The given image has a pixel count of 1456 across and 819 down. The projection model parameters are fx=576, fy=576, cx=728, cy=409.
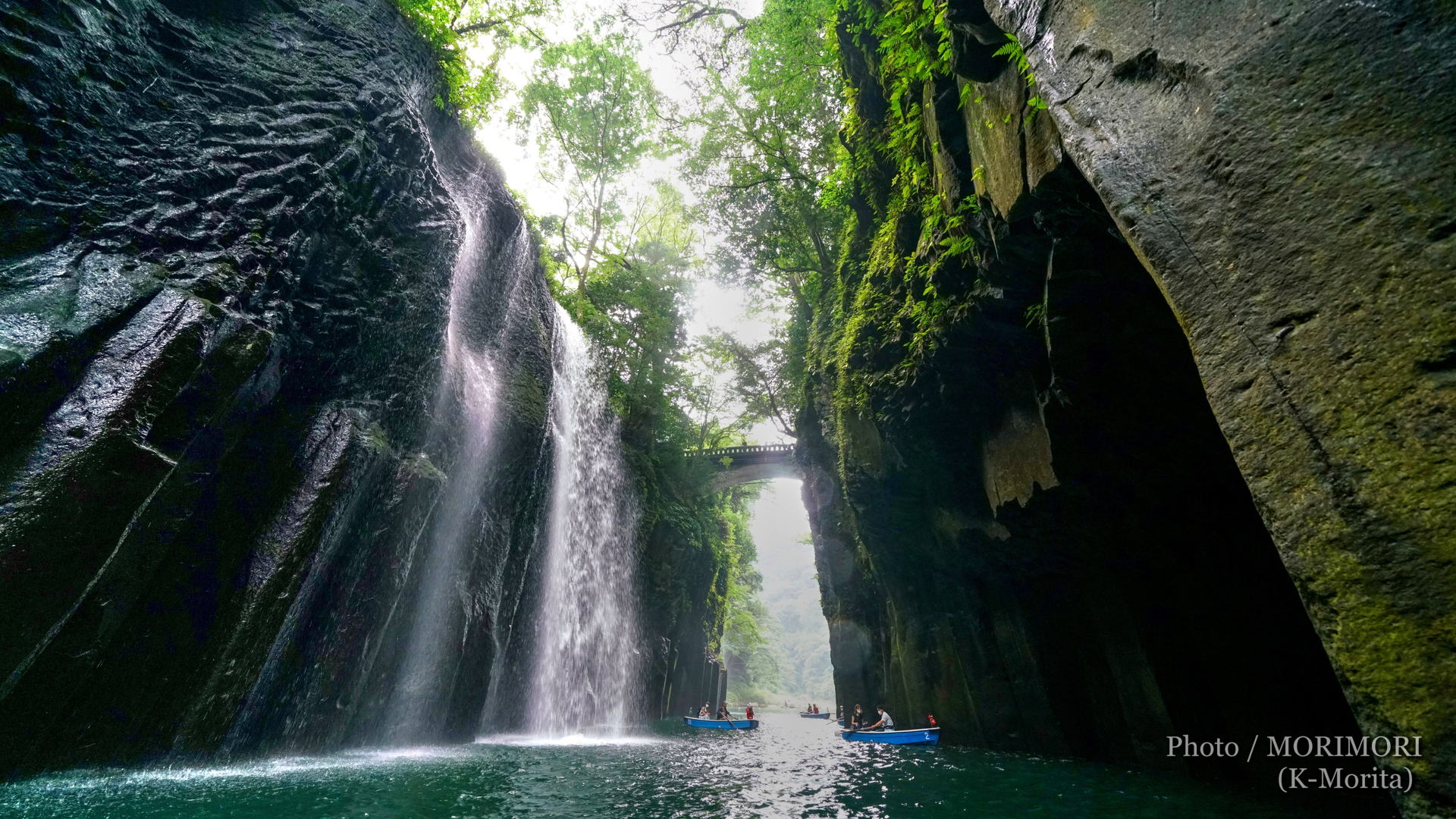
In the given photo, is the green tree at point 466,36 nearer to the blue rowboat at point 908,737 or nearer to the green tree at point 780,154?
the green tree at point 780,154

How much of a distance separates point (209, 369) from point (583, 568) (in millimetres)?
11211

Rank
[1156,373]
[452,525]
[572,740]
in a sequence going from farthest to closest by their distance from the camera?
[572,740] → [452,525] → [1156,373]

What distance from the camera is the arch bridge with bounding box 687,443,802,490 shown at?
91.2 ft

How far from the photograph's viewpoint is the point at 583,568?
16.1 metres

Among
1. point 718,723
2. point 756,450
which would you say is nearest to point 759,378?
point 756,450

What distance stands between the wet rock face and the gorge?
4cm

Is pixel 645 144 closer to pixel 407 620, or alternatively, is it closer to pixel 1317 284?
pixel 407 620

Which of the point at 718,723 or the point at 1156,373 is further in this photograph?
the point at 718,723

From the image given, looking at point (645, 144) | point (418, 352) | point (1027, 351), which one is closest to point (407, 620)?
point (418, 352)

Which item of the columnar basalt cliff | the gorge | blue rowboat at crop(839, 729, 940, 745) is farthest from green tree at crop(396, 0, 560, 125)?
blue rowboat at crop(839, 729, 940, 745)

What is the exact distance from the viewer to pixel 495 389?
484 inches

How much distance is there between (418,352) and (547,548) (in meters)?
6.70

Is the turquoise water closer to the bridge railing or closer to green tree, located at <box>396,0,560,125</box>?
green tree, located at <box>396,0,560,125</box>

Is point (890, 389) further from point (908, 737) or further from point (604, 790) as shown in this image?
point (908, 737)
